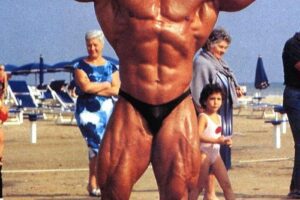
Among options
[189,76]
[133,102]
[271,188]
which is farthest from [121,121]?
[271,188]

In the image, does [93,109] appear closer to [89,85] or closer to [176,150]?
[89,85]

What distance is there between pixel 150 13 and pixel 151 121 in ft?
2.28

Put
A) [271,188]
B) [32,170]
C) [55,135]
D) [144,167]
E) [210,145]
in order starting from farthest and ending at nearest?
[55,135], [32,170], [271,188], [210,145], [144,167]

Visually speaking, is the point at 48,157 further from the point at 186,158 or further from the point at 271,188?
the point at 186,158

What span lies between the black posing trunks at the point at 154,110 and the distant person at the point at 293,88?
4.45m

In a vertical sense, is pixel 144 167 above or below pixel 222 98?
above

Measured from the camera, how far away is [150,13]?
Answer: 5863 millimetres

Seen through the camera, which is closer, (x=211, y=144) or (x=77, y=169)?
(x=211, y=144)

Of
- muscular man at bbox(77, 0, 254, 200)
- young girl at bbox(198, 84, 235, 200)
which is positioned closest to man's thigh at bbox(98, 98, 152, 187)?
muscular man at bbox(77, 0, 254, 200)

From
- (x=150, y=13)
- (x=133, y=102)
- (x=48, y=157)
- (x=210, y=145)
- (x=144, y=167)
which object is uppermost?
(x=150, y=13)

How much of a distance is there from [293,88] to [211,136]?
220 centimetres

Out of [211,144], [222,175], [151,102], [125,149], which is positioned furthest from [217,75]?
[125,149]

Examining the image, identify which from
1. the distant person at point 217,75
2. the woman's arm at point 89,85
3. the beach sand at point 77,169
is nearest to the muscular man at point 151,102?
the distant person at point 217,75

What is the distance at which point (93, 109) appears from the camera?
9719 mm
